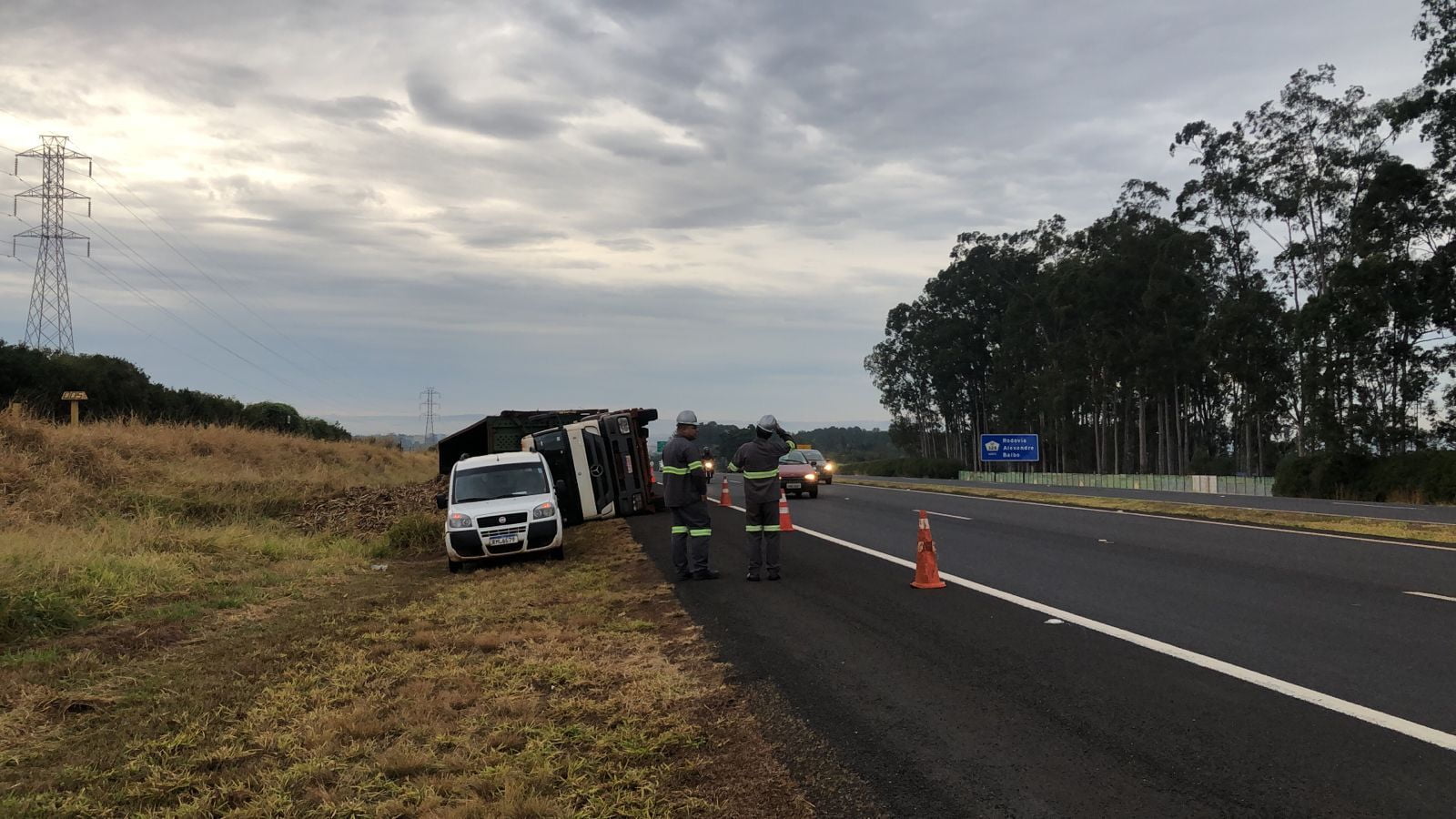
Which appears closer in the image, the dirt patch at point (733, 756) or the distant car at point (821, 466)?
the dirt patch at point (733, 756)

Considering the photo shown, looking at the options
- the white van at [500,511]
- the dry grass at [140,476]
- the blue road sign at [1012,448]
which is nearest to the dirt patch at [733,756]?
the white van at [500,511]

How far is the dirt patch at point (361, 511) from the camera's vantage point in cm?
2002

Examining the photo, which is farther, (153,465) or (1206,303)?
(1206,303)

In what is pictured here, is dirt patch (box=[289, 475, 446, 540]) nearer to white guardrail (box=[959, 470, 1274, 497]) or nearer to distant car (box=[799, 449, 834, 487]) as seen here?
distant car (box=[799, 449, 834, 487])

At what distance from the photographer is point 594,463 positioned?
20609 millimetres

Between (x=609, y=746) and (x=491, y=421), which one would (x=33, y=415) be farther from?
(x=609, y=746)

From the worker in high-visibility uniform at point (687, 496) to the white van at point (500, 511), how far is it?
3.18m

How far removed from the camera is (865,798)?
422cm

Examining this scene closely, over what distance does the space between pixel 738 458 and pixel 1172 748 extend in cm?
669

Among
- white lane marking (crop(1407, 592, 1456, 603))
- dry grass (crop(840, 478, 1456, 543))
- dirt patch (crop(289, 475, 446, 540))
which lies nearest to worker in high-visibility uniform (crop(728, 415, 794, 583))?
white lane marking (crop(1407, 592, 1456, 603))

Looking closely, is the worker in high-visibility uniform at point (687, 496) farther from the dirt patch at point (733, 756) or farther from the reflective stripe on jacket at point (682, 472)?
the dirt patch at point (733, 756)

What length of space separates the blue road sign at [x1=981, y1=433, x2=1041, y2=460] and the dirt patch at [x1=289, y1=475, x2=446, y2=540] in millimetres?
35282

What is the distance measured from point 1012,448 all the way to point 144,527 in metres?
44.6

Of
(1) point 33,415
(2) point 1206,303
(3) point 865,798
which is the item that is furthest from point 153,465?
(2) point 1206,303
